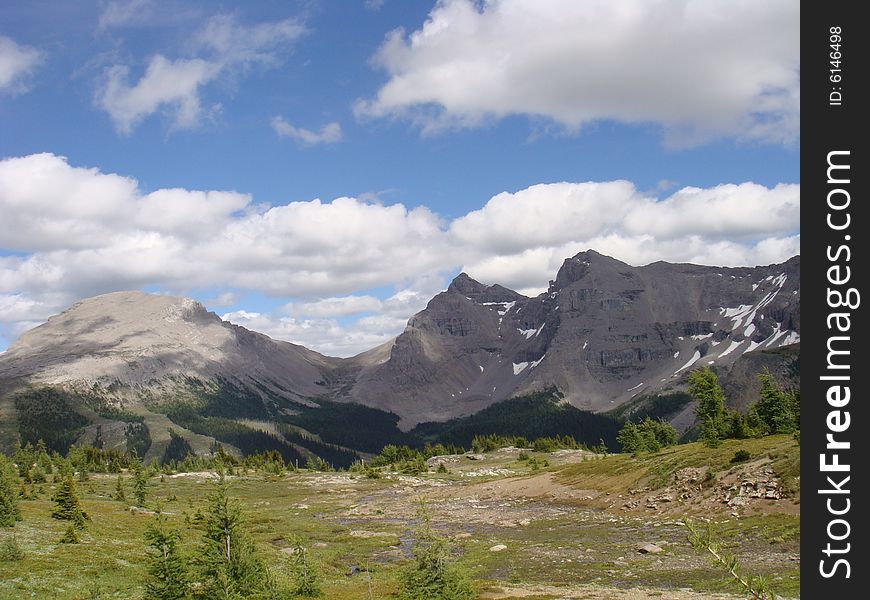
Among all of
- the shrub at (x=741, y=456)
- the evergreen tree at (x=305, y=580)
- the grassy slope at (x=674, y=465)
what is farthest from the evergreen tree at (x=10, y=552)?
the shrub at (x=741, y=456)

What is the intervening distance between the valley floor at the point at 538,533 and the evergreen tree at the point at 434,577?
11.7 ft

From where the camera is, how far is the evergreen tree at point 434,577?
1055 inches

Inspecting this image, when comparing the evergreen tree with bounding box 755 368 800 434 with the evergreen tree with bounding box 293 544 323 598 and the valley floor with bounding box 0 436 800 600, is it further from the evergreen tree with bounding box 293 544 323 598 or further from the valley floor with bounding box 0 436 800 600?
the evergreen tree with bounding box 293 544 323 598

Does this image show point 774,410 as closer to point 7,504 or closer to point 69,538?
point 69,538

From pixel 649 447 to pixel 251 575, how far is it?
98.8 metres

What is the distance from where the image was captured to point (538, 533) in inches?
2616

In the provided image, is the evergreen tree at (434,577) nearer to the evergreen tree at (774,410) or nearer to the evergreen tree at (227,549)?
the evergreen tree at (227,549)

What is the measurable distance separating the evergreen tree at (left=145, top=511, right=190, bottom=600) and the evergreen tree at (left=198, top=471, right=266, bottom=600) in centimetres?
108

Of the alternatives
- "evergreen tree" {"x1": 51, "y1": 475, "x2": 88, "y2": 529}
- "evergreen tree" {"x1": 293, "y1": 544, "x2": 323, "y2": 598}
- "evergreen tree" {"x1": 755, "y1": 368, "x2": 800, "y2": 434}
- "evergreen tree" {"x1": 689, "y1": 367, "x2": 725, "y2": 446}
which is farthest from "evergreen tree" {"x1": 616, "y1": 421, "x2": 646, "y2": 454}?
"evergreen tree" {"x1": 51, "y1": 475, "x2": 88, "y2": 529}

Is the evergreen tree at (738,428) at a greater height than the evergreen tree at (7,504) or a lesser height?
greater
